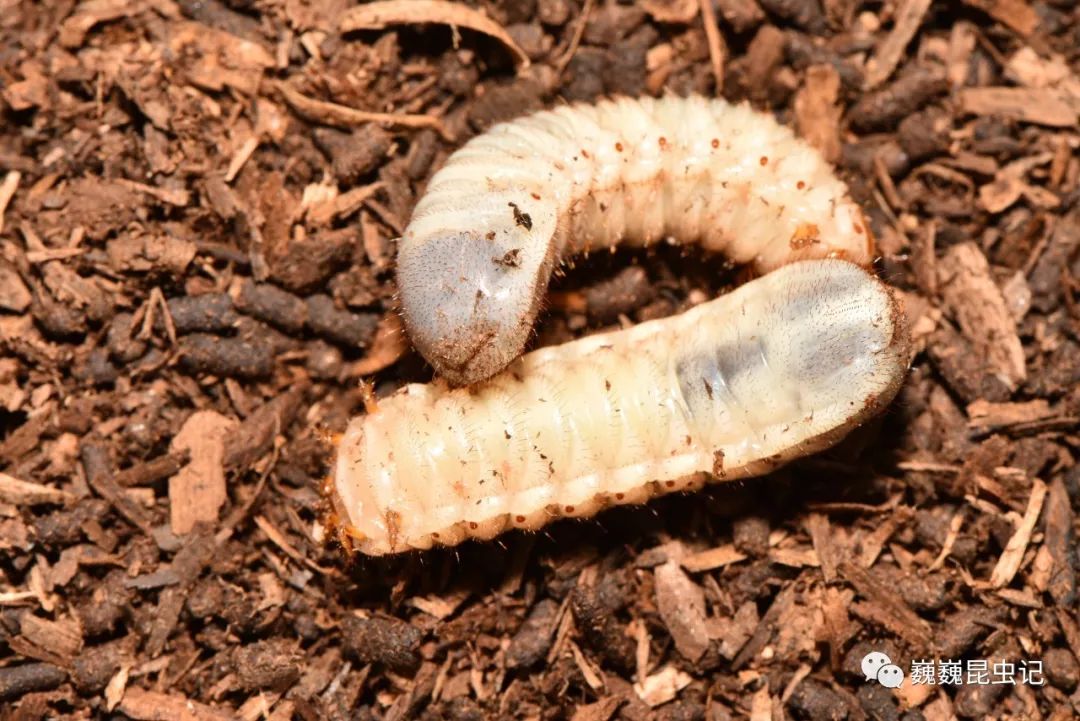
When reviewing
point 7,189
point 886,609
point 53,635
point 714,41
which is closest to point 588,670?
point 886,609

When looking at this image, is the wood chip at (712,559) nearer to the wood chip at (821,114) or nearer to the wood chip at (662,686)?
the wood chip at (662,686)

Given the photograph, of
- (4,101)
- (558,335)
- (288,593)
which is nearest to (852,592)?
(558,335)

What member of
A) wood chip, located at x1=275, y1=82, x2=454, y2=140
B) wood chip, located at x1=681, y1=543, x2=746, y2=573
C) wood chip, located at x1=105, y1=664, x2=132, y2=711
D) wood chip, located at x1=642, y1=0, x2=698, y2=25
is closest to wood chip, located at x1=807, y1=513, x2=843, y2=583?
wood chip, located at x1=681, y1=543, x2=746, y2=573

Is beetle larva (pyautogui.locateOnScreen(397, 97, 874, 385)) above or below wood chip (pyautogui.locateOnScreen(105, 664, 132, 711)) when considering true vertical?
above

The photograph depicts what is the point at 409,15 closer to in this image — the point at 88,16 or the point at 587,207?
the point at 587,207

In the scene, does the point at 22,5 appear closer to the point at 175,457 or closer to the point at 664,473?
the point at 175,457

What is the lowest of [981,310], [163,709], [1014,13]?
[163,709]

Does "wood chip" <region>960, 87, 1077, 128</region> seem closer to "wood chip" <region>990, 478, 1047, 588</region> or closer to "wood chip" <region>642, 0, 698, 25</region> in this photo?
Result: "wood chip" <region>642, 0, 698, 25</region>
